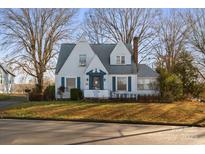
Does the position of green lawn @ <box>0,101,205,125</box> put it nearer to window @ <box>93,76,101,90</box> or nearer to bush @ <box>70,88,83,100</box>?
bush @ <box>70,88,83,100</box>

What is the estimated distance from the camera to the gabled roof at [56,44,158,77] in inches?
1168

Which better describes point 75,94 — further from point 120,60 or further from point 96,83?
point 120,60

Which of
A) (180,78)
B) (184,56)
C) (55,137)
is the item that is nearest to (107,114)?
(55,137)

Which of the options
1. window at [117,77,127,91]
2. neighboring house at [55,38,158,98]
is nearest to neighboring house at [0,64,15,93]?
neighboring house at [55,38,158,98]

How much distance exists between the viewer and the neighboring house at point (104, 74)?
94.7 feet

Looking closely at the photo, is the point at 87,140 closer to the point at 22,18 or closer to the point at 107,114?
the point at 107,114

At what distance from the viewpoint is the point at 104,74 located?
29.0 meters

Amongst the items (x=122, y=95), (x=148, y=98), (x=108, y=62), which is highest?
(x=108, y=62)

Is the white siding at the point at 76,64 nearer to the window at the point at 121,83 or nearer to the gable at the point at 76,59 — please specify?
the gable at the point at 76,59

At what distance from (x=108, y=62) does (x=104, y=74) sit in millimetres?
1824

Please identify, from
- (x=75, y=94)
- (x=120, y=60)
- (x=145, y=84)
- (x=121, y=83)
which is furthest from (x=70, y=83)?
(x=145, y=84)
